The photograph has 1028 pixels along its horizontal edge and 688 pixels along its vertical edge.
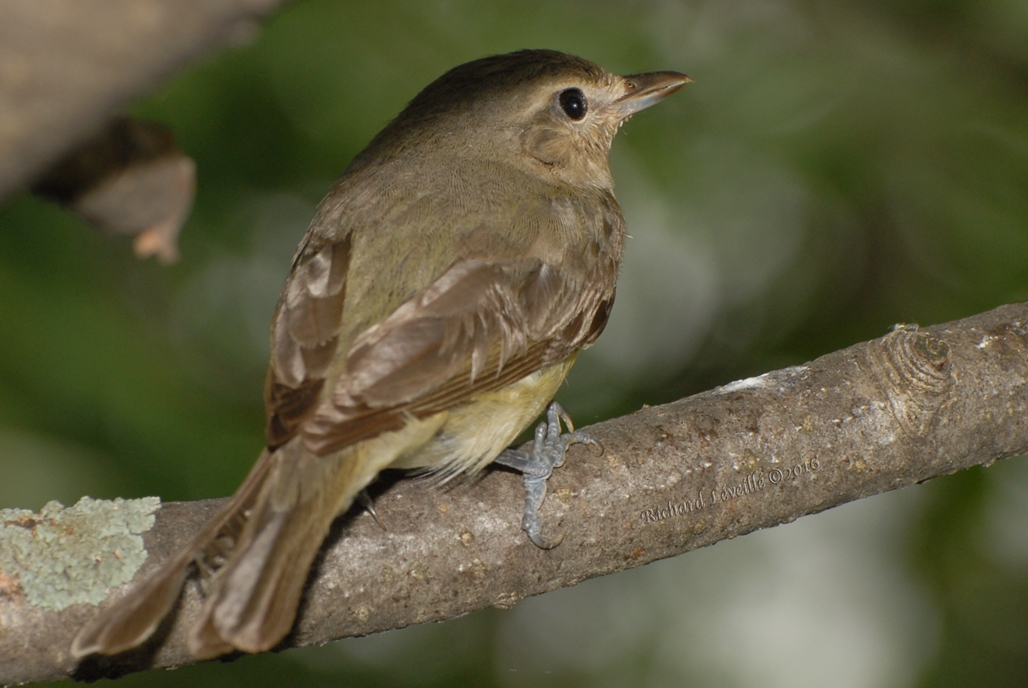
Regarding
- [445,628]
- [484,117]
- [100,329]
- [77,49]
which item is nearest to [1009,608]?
[445,628]

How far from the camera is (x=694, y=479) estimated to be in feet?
10.9

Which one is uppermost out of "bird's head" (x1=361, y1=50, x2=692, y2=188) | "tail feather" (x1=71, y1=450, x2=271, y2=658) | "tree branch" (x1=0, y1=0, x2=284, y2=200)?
"bird's head" (x1=361, y1=50, x2=692, y2=188)

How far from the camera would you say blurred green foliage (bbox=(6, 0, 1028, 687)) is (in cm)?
421

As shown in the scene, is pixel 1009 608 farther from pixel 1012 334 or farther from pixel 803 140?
pixel 803 140

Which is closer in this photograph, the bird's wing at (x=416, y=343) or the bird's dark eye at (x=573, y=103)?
the bird's wing at (x=416, y=343)

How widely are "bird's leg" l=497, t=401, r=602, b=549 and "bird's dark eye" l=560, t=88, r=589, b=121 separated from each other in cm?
149

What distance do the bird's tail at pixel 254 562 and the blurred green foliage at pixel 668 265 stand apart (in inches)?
56.8

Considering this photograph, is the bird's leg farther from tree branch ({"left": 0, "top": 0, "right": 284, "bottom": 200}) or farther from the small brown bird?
tree branch ({"left": 0, "top": 0, "right": 284, "bottom": 200})

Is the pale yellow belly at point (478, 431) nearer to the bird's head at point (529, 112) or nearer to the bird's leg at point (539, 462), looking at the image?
the bird's leg at point (539, 462)

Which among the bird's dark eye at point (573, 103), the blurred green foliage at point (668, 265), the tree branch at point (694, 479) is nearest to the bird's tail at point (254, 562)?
the tree branch at point (694, 479)

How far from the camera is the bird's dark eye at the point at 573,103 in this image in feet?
14.3

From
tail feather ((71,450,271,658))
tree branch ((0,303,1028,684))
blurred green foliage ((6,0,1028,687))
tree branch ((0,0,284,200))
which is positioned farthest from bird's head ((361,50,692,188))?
tree branch ((0,0,284,200))

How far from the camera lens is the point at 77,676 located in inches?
104

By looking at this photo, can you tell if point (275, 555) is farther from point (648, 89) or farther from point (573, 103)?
point (648, 89)
